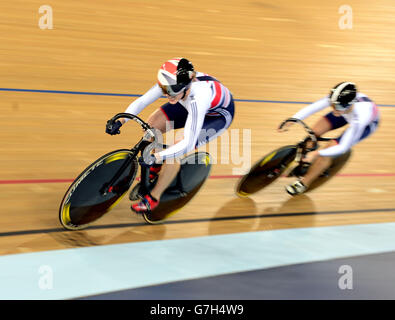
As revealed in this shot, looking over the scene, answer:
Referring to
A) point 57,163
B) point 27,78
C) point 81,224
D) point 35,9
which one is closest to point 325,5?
point 35,9

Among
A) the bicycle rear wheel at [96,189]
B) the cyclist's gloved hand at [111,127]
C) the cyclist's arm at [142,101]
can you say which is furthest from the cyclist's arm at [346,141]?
the cyclist's gloved hand at [111,127]

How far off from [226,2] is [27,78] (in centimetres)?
277

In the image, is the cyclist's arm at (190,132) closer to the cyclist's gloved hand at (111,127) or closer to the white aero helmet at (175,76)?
the white aero helmet at (175,76)

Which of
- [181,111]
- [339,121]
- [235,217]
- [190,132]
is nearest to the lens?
[190,132]

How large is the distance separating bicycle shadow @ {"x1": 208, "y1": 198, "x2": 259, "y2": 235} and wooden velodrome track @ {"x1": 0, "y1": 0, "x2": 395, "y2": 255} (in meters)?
0.01

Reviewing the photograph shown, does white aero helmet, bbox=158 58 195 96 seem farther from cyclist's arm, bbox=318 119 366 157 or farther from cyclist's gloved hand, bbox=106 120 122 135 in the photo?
cyclist's arm, bbox=318 119 366 157

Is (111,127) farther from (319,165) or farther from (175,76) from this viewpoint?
(319,165)

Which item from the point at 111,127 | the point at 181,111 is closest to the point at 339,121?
the point at 181,111

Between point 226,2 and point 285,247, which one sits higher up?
point 226,2

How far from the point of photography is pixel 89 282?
235cm

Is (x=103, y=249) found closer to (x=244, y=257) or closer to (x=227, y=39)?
(x=244, y=257)

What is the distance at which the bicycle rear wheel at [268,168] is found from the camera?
Answer: 3637mm

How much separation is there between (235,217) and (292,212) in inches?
17.5

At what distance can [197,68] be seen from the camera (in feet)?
17.0
